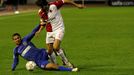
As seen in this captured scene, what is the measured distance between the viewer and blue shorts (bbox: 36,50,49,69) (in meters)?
13.8

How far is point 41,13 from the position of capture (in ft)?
46.1

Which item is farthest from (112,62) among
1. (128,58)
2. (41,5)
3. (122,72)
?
(41,5)

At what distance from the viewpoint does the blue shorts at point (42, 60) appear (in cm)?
1377

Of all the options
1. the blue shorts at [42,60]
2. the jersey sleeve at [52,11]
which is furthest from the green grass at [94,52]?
the jersey sleeve at [52,11]

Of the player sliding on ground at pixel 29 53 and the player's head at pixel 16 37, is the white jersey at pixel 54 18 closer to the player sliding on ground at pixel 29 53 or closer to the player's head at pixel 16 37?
the player sliding on ground at pixel 29 53

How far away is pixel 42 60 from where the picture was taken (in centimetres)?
1395

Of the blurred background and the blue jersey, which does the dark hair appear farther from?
the blurred background

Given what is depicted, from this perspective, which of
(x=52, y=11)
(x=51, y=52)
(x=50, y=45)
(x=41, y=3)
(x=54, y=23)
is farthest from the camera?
(x=50, y=45)

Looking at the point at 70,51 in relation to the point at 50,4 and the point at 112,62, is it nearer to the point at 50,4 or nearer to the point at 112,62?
the point at 112,62

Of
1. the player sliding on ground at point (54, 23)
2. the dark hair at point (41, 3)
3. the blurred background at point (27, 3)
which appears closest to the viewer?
the dark hair at point (41, 3)

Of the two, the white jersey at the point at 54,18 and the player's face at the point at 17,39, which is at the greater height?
Answer: the white jersey at the point at 54,18

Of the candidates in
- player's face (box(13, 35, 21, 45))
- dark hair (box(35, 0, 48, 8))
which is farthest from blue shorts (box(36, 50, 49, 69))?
dark hair (box(35, 0, 48, 8))

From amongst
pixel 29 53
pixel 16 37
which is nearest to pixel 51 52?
pixel 29 53

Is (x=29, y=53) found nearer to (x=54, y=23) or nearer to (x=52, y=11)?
(x=54, y=23)
